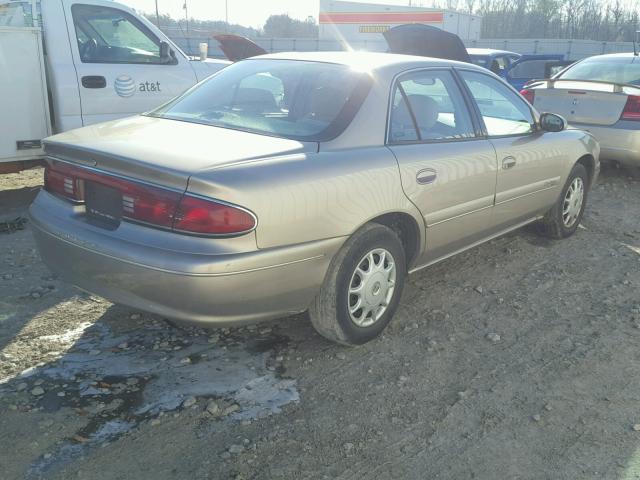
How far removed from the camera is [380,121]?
3311 mm

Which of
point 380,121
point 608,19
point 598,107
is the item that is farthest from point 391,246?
point 608,19

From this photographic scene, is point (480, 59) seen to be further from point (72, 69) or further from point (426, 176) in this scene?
point (426, 176)

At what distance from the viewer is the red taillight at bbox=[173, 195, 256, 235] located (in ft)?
8.48

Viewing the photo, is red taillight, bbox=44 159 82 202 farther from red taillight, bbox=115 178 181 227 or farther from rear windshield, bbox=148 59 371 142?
rear windshield, bbox=148 59 371 142

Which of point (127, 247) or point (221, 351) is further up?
point (127, 247)

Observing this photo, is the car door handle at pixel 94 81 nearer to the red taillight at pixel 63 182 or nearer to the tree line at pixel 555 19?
the red taillight at pixel 63 182

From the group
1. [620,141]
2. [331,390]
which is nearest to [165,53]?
[331,390]

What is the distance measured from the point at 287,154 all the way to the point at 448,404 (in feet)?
4.66

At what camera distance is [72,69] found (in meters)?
5.81

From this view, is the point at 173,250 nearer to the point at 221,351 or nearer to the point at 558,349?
the point at 221,351

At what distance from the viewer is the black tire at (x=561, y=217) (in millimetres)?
5109

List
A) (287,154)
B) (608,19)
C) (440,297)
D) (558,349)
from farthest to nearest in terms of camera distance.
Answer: (608,19), (440,297), (558,349), (287,154)

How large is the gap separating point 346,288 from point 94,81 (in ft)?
13.2

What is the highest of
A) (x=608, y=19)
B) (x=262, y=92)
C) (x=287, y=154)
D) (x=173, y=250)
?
(x=608, y=19)
